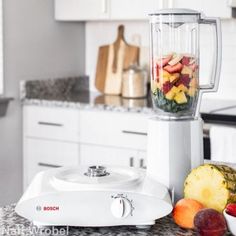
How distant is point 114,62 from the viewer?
3.95 meters

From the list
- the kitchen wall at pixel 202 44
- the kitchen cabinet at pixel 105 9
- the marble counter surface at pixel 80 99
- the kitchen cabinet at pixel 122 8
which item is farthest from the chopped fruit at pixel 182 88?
the kitchen wall at pixel 202 44

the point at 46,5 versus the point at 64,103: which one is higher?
the point at 46,5

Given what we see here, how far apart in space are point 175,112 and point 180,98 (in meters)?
0.04

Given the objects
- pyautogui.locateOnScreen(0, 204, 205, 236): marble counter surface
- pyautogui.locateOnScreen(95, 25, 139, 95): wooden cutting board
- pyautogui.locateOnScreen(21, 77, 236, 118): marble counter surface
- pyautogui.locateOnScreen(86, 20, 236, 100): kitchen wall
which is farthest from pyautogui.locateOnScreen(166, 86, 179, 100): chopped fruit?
pyautogui.locateOnScreen(95, 25, 139, 95): wooden cutting board

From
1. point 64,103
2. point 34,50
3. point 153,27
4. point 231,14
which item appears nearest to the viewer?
point 153,27

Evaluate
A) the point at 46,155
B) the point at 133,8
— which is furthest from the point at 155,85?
the point at 46,155

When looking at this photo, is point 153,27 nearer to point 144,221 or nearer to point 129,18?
point 144,221

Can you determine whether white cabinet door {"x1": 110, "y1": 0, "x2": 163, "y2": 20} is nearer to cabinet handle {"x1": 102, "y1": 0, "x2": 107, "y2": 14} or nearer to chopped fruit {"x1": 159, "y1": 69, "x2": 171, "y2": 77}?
cabinet handle {"x1": 102, "y1": 0, "x2": 107, "y2": 14}

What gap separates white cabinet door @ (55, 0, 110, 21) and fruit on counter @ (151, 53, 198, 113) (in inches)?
87.1

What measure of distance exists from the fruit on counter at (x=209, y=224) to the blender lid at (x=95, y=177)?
0.62ft

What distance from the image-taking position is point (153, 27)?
1605 mm

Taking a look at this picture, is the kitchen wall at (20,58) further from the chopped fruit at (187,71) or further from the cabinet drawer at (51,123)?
the chopped fruit at (187,71)

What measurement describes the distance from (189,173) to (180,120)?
138mm

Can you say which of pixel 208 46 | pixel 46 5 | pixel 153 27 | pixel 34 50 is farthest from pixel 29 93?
pixel 153 27
